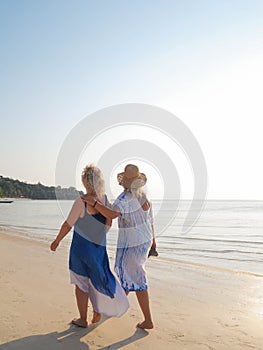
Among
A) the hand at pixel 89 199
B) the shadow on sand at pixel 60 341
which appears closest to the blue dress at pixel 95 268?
the hand at pixel 89 199

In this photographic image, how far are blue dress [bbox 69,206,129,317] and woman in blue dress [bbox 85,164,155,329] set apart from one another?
163mm

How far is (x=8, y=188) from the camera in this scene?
11906 centimetres

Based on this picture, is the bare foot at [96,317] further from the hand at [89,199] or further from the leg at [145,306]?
the hand at [89,199]

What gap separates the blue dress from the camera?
3.93 meters

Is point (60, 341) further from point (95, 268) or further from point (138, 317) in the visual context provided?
point (138, 317)

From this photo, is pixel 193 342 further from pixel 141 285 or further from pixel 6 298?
pixel 6 298

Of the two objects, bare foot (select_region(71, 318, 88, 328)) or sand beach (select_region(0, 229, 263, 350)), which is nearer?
sand beach (select_region(0, 229, 263, 350))

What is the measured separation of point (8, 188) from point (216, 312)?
121 meters

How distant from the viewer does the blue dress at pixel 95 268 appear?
3932mm

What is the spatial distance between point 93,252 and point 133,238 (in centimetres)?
47

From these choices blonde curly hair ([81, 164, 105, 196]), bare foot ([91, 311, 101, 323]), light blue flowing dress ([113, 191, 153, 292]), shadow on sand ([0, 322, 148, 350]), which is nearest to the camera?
shadow on sand ([0, 322, 148, 350])

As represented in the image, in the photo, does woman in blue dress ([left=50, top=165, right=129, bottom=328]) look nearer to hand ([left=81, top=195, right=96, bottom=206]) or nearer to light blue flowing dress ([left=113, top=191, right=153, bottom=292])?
hand ([left=81, top=195, right=96, bottom=206])

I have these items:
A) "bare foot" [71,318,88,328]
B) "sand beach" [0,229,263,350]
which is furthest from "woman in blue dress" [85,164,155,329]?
"bare foot" [71,318,88,328]

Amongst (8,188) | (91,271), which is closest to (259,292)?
(91,271)
